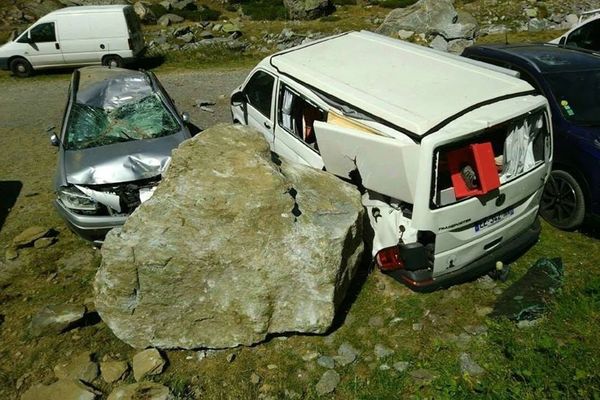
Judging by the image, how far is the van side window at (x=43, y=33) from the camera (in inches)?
562

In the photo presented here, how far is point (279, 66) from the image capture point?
19.3ft

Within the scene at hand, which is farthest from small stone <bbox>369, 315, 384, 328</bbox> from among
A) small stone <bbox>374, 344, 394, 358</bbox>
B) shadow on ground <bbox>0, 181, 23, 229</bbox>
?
shadow on ground <bbox>0, 181, 23, 229</bbox>

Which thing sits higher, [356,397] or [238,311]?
[238,311]

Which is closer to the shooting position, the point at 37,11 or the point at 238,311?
the point at 238,311

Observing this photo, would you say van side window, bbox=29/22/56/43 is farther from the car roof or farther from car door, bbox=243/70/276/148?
the car roof

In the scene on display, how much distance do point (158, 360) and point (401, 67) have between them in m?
3.77

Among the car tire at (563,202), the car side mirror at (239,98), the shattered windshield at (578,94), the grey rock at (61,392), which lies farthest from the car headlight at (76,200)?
the shattered windshield at (578,94)

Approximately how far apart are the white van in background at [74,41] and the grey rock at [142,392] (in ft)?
41.5

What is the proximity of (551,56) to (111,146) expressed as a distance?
5.76m

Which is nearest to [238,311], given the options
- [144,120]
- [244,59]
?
[144,120]

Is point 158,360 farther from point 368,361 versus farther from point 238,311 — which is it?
point 368,361

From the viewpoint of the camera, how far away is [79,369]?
4160 mm

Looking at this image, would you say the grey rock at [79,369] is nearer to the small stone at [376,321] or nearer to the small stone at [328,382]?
the small stone at [328,382]

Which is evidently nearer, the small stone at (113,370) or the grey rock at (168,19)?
the small stone at (113,370)
